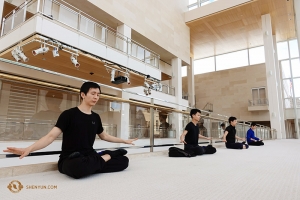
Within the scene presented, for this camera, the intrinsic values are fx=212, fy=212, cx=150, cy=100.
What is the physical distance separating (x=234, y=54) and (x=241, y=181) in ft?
81.4

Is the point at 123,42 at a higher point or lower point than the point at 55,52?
higher

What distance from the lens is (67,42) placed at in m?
7.66

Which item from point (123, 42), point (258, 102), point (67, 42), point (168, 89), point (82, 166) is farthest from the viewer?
point (258, 102)

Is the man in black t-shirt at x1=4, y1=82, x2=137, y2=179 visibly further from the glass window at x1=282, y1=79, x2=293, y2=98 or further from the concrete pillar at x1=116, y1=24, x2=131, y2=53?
the glass window at x1=282, y1=79, x2=293, y2=98

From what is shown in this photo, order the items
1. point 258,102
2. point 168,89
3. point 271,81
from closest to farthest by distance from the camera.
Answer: point 168,89 < point 271,81 < point 258,102

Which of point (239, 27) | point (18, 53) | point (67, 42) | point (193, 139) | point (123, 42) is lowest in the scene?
point (193, 139)

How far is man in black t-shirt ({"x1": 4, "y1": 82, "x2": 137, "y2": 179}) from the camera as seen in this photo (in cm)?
201

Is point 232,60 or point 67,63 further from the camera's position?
point 232,60

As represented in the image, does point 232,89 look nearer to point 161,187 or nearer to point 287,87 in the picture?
point 287,87

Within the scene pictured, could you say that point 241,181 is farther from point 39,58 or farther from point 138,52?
point 138,52

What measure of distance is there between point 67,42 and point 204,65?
21.1 metres

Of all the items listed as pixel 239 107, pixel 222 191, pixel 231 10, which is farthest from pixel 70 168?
pixel 239 107

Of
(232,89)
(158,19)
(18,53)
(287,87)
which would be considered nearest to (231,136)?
(18,53)

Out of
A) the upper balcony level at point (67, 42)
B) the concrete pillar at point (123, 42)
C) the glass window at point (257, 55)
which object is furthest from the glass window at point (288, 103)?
the concrete pillar at point (123, 42)
